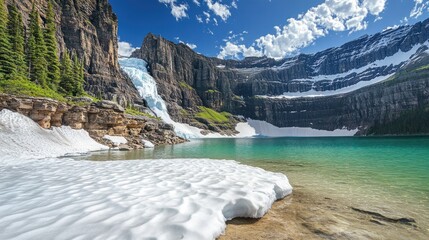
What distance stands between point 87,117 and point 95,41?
10442 cm

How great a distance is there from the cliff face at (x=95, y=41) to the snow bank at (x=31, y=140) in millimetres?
87473

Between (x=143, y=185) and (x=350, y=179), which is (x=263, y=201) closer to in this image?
(x=143, y=185)

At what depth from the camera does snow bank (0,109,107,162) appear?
24.0 metres

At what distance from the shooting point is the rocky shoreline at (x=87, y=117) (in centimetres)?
3170

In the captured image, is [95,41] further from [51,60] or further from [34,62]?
[34,62]

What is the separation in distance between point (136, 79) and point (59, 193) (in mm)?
179591

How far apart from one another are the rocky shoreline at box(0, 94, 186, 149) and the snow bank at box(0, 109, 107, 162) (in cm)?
125

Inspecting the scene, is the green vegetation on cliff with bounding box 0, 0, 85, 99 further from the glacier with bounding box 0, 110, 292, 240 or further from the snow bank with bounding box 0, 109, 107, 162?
the glacier with bounding box 0, 110, 292, 240

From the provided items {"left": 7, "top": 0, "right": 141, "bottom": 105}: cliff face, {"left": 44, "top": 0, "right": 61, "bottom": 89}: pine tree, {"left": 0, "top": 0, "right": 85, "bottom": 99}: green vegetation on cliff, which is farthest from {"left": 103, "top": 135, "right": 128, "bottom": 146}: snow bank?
{"left": 7, "top": 0, "right": 141, "bottom": 105}: cliff face

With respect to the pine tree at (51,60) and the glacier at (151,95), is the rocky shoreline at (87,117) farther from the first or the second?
the glacier at (151,95)

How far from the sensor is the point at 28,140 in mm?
27297

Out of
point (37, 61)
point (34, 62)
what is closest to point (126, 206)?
point (37, 61)

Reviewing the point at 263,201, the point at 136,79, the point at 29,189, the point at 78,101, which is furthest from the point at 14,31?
the point at 136,79

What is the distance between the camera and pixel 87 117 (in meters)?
43.0
